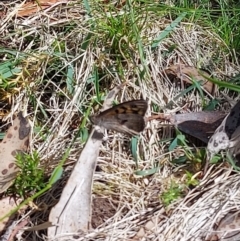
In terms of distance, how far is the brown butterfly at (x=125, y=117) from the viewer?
2.35 m

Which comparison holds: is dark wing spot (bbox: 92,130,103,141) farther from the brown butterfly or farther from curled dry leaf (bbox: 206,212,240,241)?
curled dry leaf (bbox: 206,212,240,241)

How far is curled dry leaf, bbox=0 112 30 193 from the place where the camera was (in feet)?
8.12

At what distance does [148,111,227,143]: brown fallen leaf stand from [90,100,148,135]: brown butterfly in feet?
0.65

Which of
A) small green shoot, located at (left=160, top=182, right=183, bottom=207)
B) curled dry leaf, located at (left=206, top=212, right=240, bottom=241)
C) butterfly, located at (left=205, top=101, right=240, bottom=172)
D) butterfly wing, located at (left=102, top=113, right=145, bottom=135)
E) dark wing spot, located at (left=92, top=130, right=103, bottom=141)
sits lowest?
curled dry leaf, located at (left=206, top=212, right=240, bottom=241)

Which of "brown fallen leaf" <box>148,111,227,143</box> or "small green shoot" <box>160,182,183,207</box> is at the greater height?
"brown fallen leaf" <box>148,111,227,143</box>

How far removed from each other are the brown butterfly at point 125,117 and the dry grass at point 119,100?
0.13 metres

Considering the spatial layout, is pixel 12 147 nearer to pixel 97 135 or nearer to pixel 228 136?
pixel 97 135

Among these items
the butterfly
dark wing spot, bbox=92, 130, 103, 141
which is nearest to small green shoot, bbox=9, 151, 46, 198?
dark wing spot, bbox=92, 130, 103, 141

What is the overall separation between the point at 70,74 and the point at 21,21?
0.34m

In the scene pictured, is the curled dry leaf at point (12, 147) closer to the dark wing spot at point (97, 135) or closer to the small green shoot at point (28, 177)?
the small green shoot at point (28, 177)

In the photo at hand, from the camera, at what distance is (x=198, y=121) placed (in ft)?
8.50

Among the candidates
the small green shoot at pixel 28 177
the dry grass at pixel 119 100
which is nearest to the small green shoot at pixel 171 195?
the dry grass at pixel 119 100

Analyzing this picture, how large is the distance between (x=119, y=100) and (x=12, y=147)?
0.42 metres

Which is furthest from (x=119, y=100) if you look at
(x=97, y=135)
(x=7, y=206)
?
(x=7, y=206)
